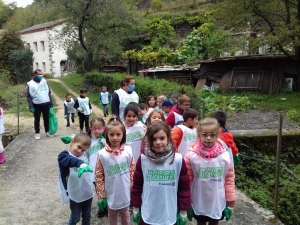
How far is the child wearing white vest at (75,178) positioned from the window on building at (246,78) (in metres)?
14.5

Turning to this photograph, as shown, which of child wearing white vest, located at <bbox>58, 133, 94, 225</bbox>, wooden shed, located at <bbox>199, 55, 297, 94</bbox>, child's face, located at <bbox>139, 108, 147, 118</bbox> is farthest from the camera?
wooden shed, located at <bbox>199, 55, 297, 94</bbox>

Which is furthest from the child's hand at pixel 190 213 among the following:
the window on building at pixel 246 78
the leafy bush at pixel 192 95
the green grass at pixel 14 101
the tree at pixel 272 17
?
the window on building at pixel 246 78

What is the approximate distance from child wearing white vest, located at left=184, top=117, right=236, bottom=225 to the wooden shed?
1372cm

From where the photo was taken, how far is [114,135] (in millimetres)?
3180

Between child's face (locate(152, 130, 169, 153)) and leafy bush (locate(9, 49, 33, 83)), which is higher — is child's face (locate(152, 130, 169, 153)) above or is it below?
below

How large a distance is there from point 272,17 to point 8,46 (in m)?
26.4

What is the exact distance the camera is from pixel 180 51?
22.8 m

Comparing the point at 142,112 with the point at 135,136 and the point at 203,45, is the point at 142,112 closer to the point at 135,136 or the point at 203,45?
the point at 135,136

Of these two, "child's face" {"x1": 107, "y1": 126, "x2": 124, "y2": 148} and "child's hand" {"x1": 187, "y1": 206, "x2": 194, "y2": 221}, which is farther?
"child's face" {"x1": 107, "y1": 126, "x2": 124, "y2": 148}

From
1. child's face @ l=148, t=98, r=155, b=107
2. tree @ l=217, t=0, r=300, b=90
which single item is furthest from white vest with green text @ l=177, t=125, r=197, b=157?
tree @ l=217, t=0, r=300, b=90

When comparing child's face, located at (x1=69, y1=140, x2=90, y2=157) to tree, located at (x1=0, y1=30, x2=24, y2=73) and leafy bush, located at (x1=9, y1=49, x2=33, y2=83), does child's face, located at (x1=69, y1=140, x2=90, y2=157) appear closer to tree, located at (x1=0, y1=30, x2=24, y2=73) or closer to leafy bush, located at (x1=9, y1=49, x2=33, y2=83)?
leafy bush, located at (x1=9, y1=49, x2=33, y2=83)

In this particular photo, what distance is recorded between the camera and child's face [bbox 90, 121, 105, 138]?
3941 mm

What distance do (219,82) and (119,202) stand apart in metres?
15.3

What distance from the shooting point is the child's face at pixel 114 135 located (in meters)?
3.17
